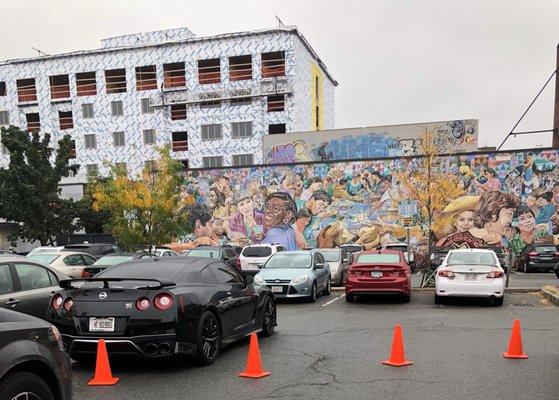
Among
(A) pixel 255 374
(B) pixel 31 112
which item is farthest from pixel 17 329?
(B) pixel 31 112

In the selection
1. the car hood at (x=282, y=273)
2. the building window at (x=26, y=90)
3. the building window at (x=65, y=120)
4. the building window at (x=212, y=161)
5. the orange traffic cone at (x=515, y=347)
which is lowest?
the car hood at (x=282, y=273)

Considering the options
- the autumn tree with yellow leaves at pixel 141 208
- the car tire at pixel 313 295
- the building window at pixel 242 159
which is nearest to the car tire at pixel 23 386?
the car tire at pixel 313 295

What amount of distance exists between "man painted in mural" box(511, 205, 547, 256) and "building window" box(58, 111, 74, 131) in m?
48.6

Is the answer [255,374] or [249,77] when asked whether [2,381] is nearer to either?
[255,374]

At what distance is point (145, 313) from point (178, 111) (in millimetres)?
51579

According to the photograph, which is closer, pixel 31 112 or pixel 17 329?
pixel 17 329

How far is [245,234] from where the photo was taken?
105 feet

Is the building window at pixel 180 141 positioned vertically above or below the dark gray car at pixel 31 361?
above

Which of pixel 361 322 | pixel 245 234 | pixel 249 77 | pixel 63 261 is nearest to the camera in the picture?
pixel 361 322

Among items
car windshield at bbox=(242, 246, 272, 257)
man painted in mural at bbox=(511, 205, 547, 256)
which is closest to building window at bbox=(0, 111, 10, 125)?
car windshield at bbox=(242, 246, 272, 257)

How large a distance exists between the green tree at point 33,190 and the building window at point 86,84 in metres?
28.5

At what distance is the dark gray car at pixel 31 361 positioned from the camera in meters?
3.74

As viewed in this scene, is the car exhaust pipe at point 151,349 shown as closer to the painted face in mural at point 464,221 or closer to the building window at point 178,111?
the painted face in mural at point 464,221

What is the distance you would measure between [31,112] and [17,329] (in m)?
63.7
